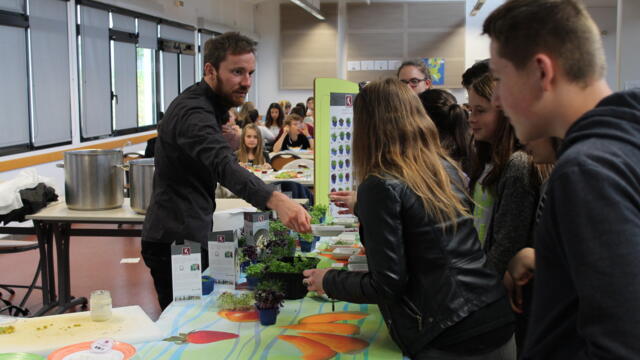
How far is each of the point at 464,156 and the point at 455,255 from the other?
1.51 meters

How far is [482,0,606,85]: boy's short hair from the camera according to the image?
0.95m

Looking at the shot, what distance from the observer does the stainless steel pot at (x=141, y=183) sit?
4.23 m

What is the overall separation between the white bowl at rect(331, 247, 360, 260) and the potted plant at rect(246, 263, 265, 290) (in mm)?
583

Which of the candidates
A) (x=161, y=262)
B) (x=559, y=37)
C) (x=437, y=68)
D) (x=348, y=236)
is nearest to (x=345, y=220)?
(x=348, y=236)

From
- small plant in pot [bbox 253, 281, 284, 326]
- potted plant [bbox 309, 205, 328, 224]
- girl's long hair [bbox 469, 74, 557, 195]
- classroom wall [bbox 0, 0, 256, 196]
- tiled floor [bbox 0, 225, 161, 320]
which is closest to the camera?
small plant in pot [bbox 253, 281, 284, 326]

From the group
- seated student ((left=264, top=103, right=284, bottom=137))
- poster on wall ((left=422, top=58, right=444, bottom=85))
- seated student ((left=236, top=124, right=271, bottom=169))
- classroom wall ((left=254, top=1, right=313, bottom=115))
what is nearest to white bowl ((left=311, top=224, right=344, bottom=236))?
seated student ((left=236, top=124, right=271, bottom=169))

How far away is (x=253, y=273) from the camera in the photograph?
2.36m

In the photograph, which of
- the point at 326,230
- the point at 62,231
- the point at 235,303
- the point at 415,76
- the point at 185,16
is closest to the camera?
the point at 235,303

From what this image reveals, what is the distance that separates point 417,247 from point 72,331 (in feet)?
3.58

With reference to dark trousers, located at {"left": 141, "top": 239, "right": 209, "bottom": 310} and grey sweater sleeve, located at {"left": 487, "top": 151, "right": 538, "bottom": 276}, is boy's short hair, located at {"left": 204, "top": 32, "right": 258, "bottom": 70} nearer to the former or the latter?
dark trousers, located at {"left": 141, "top": 239, "right": 209, "bottom": 310}

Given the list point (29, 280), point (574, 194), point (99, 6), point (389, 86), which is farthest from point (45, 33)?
point (574, 194)

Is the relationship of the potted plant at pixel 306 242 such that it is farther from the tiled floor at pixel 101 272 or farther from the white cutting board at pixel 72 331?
the tiled floor at pixel 101 272

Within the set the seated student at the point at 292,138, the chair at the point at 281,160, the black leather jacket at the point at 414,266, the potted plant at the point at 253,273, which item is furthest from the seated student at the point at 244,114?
the black leather jacket at the point at 414,266

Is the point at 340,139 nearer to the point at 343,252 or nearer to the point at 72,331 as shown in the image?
the point at 343,252
